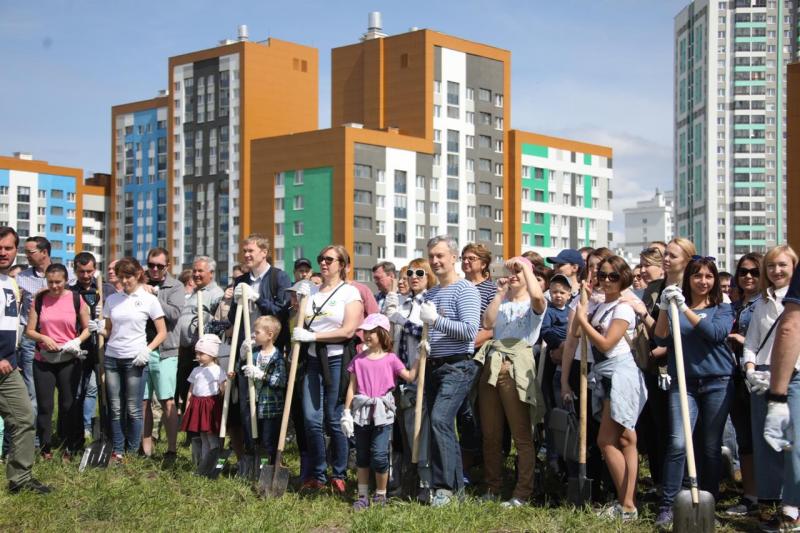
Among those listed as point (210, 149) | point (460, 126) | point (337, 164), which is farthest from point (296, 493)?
point (210, 149)

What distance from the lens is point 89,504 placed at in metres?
8.82

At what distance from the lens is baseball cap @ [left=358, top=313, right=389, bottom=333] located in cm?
901

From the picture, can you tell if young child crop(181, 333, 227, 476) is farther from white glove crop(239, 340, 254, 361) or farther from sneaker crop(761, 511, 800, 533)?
sneaker crop(761, 511, 800, 533)

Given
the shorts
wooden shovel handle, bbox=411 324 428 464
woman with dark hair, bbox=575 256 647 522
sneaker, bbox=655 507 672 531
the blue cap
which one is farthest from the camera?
the shorts

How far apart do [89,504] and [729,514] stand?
203 inches

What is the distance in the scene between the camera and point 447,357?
880 cm

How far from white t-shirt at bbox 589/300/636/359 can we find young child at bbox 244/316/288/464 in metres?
3.10

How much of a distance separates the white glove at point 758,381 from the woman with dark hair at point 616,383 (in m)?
0.83

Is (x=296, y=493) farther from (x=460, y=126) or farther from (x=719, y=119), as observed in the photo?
(x=719, y=119)

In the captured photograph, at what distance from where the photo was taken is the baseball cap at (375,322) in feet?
29.6

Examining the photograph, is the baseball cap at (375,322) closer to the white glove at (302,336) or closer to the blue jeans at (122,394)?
the white glove at (302,336)

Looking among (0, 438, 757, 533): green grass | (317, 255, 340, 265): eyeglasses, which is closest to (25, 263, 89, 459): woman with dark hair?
(0, 438, 757, 533): green grass

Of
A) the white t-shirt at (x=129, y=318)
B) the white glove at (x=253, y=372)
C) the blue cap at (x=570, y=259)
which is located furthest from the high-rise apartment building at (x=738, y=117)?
the white glove at (x=253, y=372)

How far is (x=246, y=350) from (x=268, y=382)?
367mm
